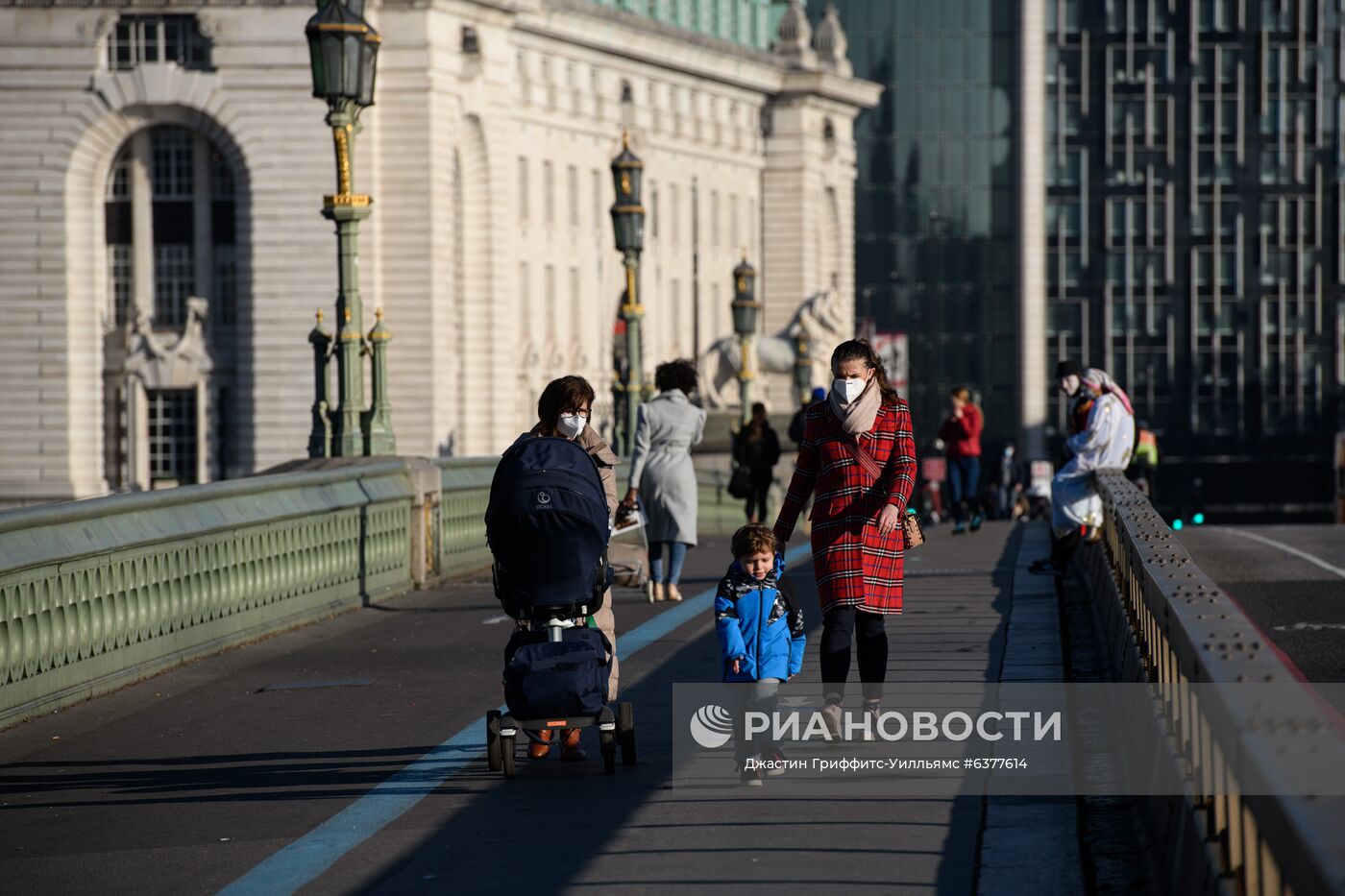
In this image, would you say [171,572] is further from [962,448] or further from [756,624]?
[962,448]

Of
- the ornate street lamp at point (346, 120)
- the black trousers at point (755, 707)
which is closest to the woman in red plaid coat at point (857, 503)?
the black trousers at point (755, 707)

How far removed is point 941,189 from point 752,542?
4540 inches

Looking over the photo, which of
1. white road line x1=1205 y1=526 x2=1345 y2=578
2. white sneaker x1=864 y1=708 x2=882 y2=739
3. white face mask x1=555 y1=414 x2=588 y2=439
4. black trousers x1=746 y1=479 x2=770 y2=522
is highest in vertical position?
white face mask x1=555 y1=414 x2=588 y2=439

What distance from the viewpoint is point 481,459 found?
26.3m

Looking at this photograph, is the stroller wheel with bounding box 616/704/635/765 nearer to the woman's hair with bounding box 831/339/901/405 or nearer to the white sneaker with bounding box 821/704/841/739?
the white sneaker with bounding box 821/704/841/739

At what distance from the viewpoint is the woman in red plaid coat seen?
463 inches

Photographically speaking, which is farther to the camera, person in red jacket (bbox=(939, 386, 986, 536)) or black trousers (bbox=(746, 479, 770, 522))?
person in red jacket (bbox=(939, 386, 986, 536))

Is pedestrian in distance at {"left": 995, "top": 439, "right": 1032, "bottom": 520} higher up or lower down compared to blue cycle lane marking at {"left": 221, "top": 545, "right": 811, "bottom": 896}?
lower down

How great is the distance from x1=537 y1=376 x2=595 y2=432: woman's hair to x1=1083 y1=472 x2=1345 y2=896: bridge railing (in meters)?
2.16

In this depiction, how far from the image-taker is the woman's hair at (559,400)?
1184 centimetres

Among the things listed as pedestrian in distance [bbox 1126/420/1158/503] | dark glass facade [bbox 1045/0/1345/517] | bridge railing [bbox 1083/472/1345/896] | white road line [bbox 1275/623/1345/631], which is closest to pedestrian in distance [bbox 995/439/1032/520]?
dark glass facade [bbox 1045/0/1345/517]

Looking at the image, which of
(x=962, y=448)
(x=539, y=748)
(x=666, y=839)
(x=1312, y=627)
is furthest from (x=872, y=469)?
(x=962, y=448)

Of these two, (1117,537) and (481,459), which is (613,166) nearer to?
(481,459)

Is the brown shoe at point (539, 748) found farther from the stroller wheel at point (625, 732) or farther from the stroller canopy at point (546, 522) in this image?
the stroller canopy at point (546, 522)
